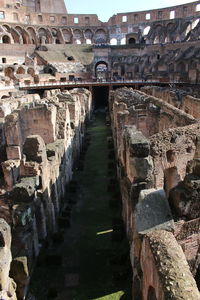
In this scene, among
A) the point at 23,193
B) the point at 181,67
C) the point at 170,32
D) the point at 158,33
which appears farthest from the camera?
the point at 158,33

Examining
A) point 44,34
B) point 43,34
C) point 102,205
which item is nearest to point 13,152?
point 102,205

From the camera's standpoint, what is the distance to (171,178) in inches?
306

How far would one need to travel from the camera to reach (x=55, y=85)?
135ft

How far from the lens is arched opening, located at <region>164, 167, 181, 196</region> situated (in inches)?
298

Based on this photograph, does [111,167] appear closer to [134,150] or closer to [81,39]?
[134,150]

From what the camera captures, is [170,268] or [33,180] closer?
[170,268]

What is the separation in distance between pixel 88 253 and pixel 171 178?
4.16 metres

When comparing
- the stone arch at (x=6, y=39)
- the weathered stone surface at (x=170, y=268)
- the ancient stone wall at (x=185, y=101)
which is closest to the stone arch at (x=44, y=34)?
the stone arch at (x=6, y=39)

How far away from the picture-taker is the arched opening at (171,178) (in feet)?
24.9

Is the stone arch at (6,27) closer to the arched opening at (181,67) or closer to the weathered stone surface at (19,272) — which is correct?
the arched opening at (181,67)

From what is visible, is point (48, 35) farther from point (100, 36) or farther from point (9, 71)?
point (9, 71)

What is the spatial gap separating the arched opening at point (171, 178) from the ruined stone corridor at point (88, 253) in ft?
9.94

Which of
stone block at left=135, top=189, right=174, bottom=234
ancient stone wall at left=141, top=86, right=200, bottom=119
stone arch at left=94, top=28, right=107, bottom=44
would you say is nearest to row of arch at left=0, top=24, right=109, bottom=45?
stone arch at left=94, top=28, right=107, bottom=44

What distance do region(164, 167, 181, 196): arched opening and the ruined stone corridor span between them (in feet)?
9.94
